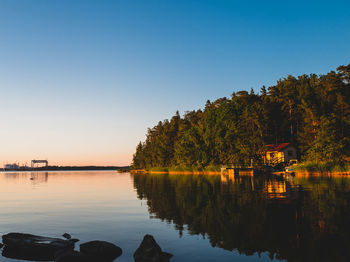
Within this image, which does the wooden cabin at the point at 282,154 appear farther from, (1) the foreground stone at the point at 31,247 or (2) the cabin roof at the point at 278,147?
(1) the foreground stone at the point at 31,247

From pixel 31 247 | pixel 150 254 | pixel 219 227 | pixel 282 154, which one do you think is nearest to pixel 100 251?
pixel 150 254

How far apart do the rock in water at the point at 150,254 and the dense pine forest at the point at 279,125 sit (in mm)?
56813

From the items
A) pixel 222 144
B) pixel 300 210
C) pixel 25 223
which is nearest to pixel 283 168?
pixel 222 144

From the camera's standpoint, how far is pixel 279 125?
309ft

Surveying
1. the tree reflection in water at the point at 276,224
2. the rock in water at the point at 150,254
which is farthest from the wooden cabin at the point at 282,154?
the rock in water at the point at 150,254

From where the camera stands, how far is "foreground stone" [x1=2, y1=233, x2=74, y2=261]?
12.4m

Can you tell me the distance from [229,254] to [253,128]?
75.1m

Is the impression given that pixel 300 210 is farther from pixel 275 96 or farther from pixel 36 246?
pixel 275 96

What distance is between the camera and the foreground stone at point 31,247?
12.4m

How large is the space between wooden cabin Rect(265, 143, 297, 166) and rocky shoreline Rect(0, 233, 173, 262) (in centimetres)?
6872

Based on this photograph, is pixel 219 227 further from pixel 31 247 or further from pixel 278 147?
pixel 278 147

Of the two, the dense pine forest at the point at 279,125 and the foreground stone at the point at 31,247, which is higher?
the dense pine forest at the point at 279,125

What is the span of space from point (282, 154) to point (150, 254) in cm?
7314

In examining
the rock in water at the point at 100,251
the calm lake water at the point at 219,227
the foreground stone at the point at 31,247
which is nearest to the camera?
the rock in water at the point at 100,251
